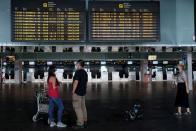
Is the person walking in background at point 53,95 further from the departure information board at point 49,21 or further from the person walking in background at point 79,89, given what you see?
the departure information board at point 49,21

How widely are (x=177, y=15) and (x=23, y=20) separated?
17.1ft

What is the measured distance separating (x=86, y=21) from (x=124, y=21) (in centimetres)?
134

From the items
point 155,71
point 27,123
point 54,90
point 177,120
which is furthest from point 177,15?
point 155,71

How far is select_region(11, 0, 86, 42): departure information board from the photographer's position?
14094mm

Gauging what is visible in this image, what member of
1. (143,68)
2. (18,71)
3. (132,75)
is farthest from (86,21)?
(132,75)

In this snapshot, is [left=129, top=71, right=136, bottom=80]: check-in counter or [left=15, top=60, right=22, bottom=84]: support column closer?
[left=15, top=60, right=22, bottom=84]: support column

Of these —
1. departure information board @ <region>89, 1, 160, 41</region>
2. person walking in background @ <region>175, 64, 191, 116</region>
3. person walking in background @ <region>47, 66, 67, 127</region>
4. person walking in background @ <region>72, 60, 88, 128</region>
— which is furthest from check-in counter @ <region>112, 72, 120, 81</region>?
person walking in background @ <region>72, 60, 88, 128</region>

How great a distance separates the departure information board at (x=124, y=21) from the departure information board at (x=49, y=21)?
463 millimetres

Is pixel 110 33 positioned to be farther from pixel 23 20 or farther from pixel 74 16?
pixel 23 20

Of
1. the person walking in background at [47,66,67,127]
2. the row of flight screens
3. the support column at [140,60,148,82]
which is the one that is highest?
the row of flight screens

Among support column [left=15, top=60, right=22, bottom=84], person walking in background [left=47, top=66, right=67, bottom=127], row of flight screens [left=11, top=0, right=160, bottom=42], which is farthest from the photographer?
support column [left=15, top=60, right=22, bottom=84]

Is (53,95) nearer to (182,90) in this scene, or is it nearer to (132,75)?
(182,90)

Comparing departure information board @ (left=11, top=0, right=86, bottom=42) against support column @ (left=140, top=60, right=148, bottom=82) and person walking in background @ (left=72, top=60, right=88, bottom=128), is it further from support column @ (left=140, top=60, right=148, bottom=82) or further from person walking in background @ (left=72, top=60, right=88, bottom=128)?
support column @ (left=140, top=60, right=148, bottom=82)

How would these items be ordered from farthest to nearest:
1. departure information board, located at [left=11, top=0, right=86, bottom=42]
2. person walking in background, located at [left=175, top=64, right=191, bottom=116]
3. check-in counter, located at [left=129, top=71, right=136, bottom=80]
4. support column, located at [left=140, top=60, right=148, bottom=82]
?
check-in counter, located at [left=129, top=71, right=136, bottom=80], support column, located at [left=140, top=60, right=148, bottom=82], departure information board, located at [left=11, top=0, right=86, bottom=42], person walking in background, located at [left=175, top=64, right=191, bottom=116]
